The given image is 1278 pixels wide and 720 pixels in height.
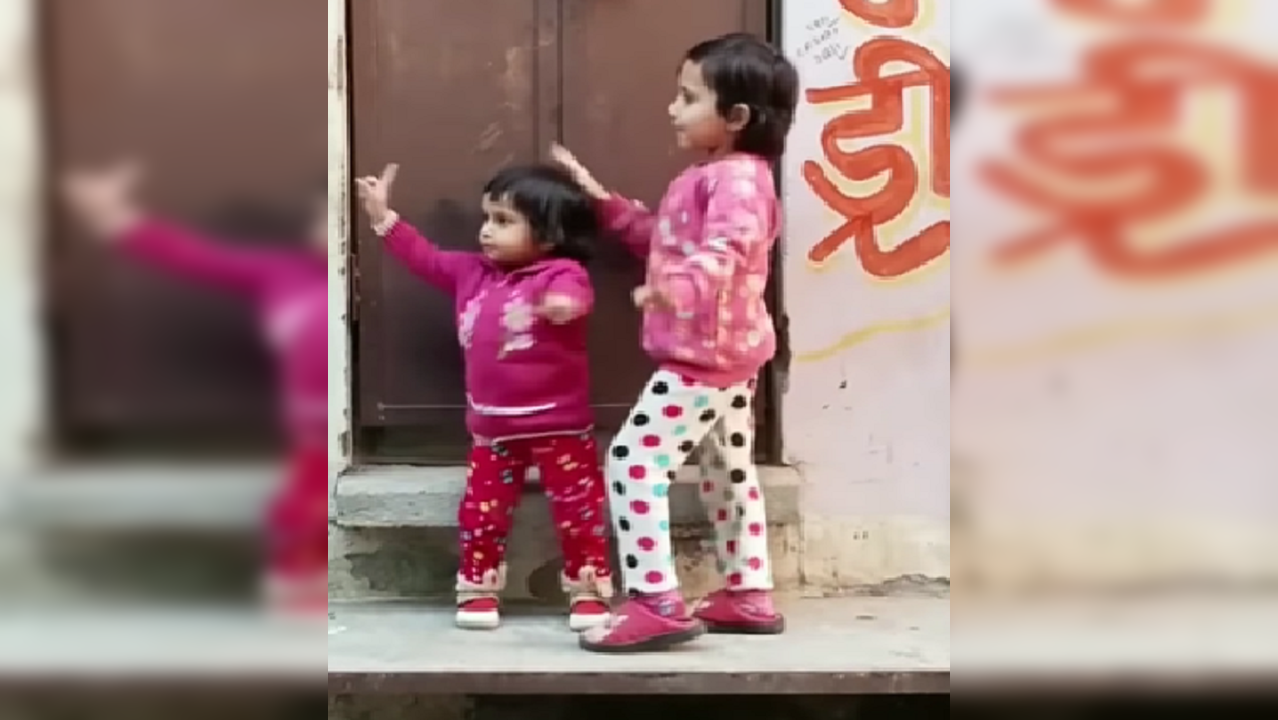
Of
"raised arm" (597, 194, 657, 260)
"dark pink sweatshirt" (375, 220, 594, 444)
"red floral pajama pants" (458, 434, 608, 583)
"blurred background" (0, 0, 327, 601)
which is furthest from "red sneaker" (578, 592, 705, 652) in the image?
"blurred background" (0, 0, 327, 601)

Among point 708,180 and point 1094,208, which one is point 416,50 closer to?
point 708,180

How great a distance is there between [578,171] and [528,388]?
306 mm

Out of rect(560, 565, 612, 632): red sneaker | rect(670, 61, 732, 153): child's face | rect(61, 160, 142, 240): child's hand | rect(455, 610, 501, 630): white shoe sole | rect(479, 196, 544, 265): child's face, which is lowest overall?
rect(455, 610, 501, 630): white shoe sole

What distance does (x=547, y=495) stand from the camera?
138cm

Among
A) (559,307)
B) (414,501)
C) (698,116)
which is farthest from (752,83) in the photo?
(414,501)

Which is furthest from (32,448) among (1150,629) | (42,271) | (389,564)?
(389,564)

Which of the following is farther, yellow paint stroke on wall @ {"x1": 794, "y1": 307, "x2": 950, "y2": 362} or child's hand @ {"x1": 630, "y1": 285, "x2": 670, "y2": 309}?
yellow paint stroke on wall @ {"x1": 794, "y1": 307, "x2": 950, "y2": 362}

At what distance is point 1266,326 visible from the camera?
0.65 metres

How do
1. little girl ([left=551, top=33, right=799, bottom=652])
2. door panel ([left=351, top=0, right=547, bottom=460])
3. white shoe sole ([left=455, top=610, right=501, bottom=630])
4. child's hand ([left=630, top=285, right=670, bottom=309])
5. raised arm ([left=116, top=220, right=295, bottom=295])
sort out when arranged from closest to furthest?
raised arm ([left=116, top=220, right=295, bottom=295]), child's hand ([left=630, top=285, right=670, bottom=309]), little girl ([left=551, top=33, right=799, bottom=652]), white shoe sole ([left=455, top=610, right=501, bottom=630]), door panel ([left=351, top=0, right=547, bottom=460])

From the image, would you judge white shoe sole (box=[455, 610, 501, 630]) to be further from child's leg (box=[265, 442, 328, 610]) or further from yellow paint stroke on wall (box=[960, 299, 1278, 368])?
yellow paint stroke on wall (box=[960, 299, 1278, 368])

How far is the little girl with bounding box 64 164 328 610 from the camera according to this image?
609mm

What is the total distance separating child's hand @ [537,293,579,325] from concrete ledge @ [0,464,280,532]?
0.68 metres

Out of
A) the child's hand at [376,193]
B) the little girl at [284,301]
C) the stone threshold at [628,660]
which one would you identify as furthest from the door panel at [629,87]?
the little girl at [284,301]

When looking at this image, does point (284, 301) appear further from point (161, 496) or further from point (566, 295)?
point (566, 295)
